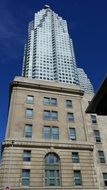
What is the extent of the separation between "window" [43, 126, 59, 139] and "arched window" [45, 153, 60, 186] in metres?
3.01

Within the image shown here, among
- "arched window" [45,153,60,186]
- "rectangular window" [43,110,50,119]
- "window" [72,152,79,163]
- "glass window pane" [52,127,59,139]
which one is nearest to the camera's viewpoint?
"arched window" [45,153,60,186]

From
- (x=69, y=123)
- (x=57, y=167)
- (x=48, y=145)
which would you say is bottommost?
(x=57, y=167)

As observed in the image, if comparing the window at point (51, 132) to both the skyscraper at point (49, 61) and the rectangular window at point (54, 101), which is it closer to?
the rectangular window at point (54, 101)

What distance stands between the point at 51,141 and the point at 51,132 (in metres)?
1.82

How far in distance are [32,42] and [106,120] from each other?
535ft

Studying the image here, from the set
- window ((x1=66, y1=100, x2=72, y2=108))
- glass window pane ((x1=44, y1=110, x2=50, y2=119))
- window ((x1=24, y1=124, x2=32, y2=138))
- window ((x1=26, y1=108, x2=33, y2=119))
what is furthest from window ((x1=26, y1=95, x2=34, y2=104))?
window ((x1=66, y1=100, x2=72, y2=108))

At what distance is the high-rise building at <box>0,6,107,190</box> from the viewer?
3003cm

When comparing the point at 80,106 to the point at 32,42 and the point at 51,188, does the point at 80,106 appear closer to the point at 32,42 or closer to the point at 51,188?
the point at 51,188

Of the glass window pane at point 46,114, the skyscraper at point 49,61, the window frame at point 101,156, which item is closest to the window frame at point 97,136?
the window frame at point 101,156

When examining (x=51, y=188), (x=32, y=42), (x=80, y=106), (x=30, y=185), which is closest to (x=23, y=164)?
(x=30, y=185)

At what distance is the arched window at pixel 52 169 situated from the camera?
30297mm

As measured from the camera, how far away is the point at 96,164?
111ft

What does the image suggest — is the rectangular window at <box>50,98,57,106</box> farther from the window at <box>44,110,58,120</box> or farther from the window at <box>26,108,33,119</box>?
the window at <box>26,108,33,119</box>

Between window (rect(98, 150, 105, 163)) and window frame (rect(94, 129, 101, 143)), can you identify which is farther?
window frame (rect(94, 129, 101, 143))
